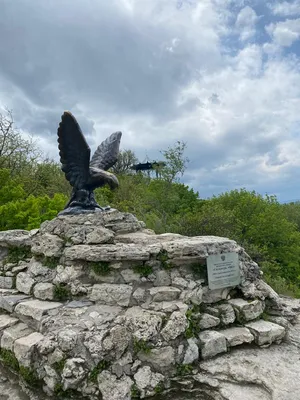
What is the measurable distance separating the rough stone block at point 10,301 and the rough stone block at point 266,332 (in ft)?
9.26

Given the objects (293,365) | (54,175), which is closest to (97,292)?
(293,365)

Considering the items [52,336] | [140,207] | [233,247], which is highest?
[140,207]

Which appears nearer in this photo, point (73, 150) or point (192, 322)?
point (192, 322)

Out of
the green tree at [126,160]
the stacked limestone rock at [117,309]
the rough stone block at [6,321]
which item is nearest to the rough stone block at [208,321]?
the stacked limestone rock at [117,309]

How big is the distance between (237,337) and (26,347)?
7.25 feet

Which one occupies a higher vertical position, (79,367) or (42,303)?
(42,303)

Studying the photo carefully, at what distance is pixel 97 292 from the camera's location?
363cm

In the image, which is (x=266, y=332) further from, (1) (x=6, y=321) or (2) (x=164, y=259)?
(1) (x=6, y=321)

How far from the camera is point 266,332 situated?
3.47m

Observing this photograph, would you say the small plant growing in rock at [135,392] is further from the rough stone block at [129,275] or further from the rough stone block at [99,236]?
the rough stone block at [99,236]

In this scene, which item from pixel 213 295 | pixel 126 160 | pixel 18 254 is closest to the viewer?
pixel 213 295

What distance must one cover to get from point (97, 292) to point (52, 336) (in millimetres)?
711

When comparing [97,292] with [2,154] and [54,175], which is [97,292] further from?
[54,175]

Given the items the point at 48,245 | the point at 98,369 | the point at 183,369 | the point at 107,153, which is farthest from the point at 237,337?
the point at 107,153
